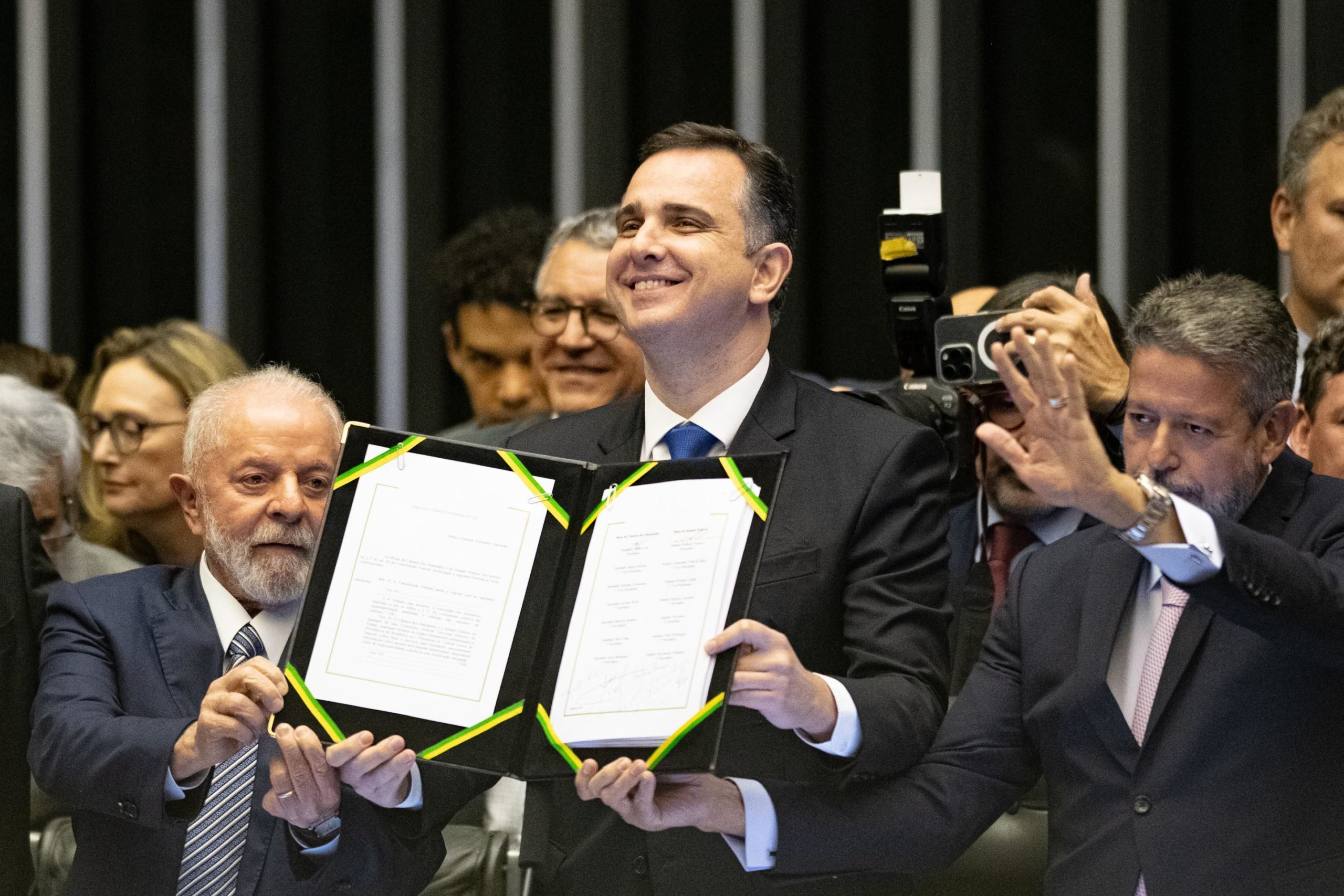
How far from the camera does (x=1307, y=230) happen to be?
310 cm

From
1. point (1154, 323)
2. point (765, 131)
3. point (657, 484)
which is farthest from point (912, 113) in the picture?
point (657, 484)

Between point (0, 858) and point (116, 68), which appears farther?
point (116, 68)

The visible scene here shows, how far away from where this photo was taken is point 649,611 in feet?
6.47

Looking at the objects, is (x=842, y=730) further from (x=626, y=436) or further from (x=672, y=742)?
(x=626, y=436)

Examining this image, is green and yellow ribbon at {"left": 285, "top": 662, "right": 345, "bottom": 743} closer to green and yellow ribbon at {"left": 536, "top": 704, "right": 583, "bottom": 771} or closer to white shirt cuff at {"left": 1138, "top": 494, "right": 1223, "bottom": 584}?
green and yellow ribbon at {"left": 536, "top": 704, "right": 583, "bottom": 771}

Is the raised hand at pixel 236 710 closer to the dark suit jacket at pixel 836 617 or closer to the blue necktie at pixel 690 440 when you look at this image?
the dark suit jacket at pixel 836 617

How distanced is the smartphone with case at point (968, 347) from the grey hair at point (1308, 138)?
0.94 m

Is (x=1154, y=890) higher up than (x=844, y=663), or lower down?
lower down

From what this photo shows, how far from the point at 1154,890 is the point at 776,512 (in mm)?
645

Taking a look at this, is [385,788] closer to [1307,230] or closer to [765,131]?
[1307,230]

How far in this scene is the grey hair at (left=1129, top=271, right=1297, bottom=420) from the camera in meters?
2.20

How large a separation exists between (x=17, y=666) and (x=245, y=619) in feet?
1.22

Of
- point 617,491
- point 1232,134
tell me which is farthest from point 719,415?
point 1232,134

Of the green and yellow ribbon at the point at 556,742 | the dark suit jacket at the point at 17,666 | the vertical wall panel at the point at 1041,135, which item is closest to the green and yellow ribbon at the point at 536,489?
the green and yellow ribbon at the point at 556,742
